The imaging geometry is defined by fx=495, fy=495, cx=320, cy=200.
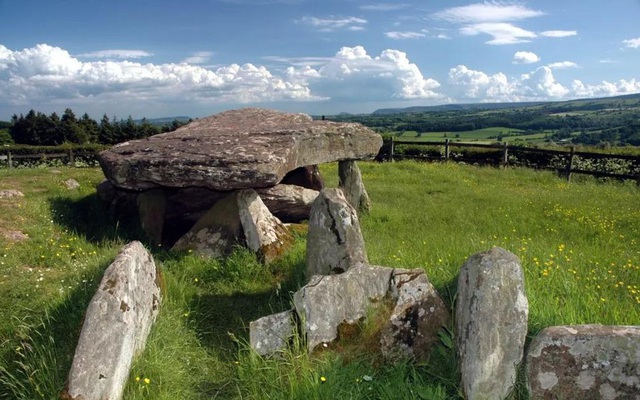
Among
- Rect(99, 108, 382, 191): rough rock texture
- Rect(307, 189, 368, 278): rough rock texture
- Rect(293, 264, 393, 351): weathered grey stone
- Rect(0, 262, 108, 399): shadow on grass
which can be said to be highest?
Rect(99, 108, 382, 191): rough rock texture

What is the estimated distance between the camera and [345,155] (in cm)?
1077

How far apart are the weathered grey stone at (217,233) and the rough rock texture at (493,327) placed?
16.2 feet

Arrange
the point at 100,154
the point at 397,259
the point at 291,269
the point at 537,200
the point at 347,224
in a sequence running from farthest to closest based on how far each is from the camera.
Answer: the point at 537,200 < the point at 100,154 < the point at 291,269 < the point at 397,259 < the point at 347,224

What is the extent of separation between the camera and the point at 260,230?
8.38 meters

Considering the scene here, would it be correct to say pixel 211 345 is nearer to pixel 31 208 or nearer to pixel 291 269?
pixel 291 269

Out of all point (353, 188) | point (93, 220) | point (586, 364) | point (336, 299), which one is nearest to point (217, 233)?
point (93, 220)

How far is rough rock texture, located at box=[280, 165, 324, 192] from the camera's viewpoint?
12.3 m

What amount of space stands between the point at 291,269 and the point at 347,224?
5.07ft

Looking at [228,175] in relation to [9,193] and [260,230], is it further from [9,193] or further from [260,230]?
[9,193]

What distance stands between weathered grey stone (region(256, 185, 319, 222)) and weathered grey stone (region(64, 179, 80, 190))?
5016 mm

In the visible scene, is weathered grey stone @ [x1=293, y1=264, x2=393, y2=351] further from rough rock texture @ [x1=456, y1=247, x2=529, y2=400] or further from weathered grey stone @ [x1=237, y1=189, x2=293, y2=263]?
weathered grey stone @ [x1=237, y1=189, x2=293, y2=263]

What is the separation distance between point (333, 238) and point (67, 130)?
3880 cm

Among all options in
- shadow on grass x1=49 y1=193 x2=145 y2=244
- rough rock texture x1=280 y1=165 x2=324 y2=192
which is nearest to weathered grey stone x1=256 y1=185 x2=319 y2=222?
rough rock texture x1=280 y1=165 x2=324 y2=192

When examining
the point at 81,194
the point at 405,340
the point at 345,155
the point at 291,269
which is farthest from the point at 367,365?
the point at 81,194
